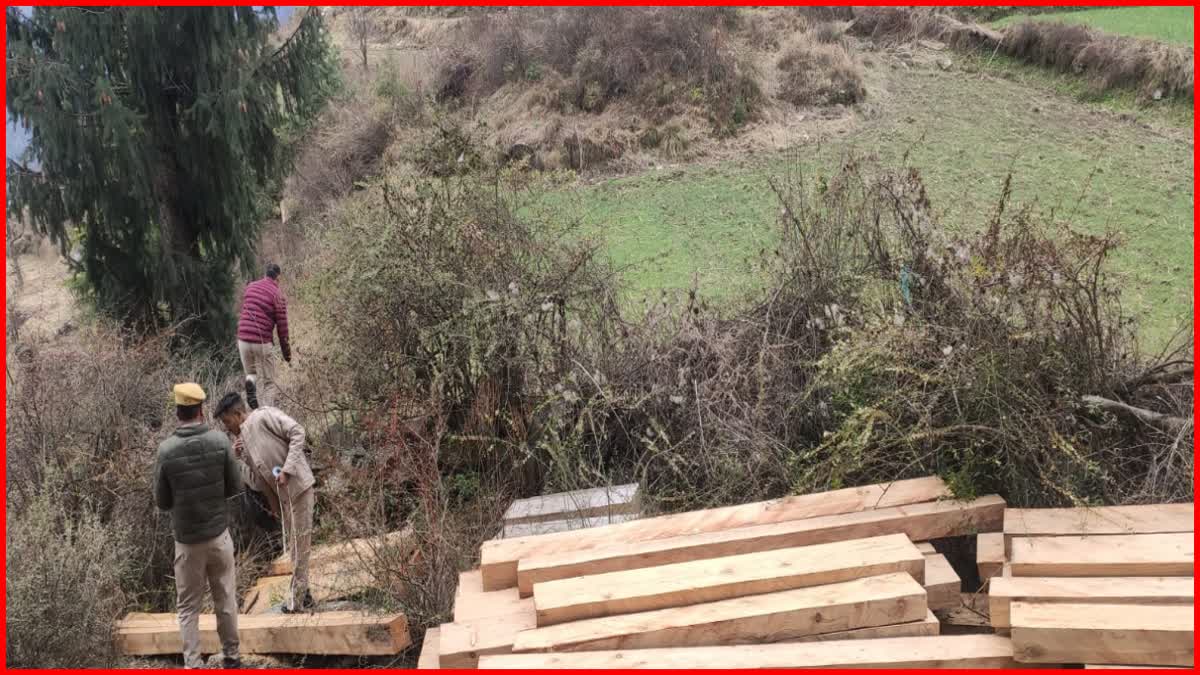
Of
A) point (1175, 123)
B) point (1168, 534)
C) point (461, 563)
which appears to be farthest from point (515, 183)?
point (1175, 123)

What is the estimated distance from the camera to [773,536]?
5.50 meters

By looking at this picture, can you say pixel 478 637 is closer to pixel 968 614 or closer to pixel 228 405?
pixel 228 405

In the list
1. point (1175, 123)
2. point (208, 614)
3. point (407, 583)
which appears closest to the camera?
point (407, 583)

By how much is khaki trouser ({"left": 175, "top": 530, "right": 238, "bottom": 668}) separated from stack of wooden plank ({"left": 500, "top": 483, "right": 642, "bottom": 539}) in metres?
1.75

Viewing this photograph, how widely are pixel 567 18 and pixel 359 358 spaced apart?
20358 millimetres

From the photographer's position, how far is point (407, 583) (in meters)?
6.20

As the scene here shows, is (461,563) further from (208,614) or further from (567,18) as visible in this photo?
(567,18)

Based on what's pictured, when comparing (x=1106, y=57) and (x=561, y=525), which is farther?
(x=1106, y=57)

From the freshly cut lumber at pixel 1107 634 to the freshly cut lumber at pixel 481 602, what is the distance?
8.39ft

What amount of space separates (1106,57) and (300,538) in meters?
21.4

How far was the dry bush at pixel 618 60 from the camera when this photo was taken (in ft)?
77.8

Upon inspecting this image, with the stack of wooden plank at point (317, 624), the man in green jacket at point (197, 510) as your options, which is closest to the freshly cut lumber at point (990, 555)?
the stack of wooden plank at point (317, 624)

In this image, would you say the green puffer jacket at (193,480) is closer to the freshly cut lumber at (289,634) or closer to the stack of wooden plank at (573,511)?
the freshly cut lumber at (289,634)

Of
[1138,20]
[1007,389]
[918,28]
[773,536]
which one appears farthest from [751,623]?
[918,28]
